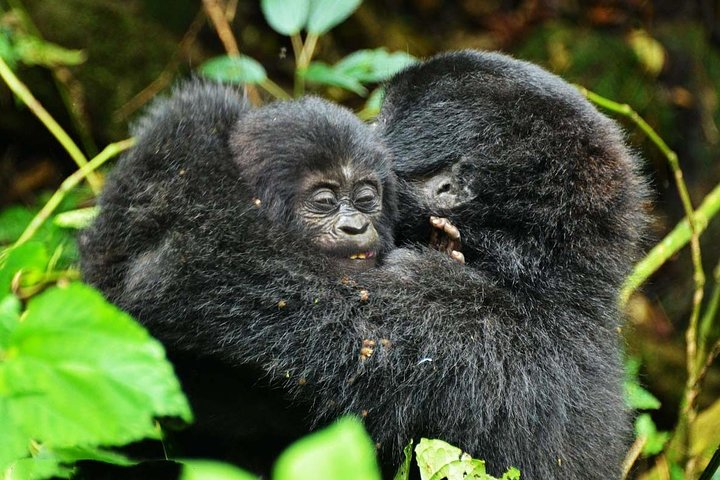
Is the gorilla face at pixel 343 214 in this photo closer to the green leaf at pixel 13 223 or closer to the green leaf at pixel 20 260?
the green leaf at pixel 20 260

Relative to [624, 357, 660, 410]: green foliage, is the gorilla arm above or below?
above

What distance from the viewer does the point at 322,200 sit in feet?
7.46

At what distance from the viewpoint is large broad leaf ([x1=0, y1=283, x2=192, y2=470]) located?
96 cm

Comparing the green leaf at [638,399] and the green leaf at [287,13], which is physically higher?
the green leaf at [287,13]

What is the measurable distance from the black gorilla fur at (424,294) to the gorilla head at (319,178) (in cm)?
9

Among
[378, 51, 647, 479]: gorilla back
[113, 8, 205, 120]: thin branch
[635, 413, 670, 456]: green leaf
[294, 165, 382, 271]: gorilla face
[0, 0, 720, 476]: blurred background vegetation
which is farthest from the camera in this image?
[0, 0, 720, 476]: blurred background vegetation

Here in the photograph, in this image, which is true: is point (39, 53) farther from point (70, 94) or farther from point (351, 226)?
point (351, 226)

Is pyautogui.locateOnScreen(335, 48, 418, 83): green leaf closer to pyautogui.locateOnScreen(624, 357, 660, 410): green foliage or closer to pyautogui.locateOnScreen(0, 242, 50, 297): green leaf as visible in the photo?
pyautogui.locateOnScreen(624, 357, 660, 410): green foliage

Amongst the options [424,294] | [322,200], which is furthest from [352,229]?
[424,294]

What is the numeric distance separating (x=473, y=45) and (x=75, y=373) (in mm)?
5643

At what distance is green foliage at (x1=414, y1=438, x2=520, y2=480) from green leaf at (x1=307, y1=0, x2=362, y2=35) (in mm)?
1837

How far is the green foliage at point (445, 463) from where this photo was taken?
5.84 feet

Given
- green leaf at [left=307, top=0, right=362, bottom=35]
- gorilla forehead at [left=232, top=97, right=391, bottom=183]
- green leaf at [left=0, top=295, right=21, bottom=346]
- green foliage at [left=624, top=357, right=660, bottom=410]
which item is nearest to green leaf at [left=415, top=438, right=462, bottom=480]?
gorilla forehead at [left=232, top=97, right=391, bottom=183]

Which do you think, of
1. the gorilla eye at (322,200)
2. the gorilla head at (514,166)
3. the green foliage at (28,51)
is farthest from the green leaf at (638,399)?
the green foliage at (28,51)
